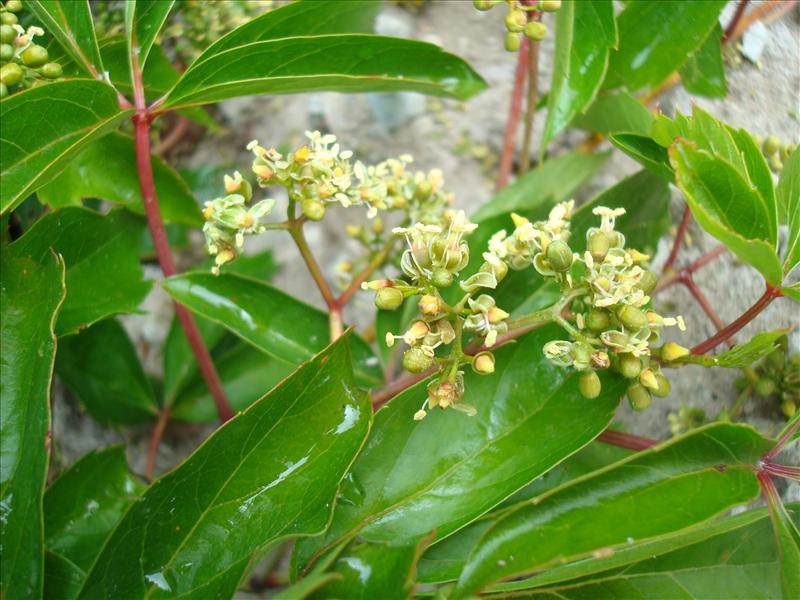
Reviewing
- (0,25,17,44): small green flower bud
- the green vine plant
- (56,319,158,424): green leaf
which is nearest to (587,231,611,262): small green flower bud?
the green vine plant

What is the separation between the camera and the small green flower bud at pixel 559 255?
3.65ft

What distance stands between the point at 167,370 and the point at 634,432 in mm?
1080

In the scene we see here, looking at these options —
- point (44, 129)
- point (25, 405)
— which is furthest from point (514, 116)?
point (25, 405)

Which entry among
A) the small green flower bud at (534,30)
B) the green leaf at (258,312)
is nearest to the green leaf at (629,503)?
the green leaf at (258,312)

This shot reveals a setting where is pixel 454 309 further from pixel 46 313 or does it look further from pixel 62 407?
pixel 62 407

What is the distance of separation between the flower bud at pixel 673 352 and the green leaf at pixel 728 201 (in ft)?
0.53

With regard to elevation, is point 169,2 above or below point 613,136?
above

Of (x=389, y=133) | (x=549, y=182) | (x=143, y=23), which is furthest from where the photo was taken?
(x=389, y=133)

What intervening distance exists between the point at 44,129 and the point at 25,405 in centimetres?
43

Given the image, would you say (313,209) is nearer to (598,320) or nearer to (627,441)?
(598,320)

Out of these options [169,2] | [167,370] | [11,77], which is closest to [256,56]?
[169,2]

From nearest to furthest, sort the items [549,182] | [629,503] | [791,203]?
[629,503] < [791,203] < [549,182]

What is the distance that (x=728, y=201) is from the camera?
1.04 meters

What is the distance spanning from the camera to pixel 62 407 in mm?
1989
